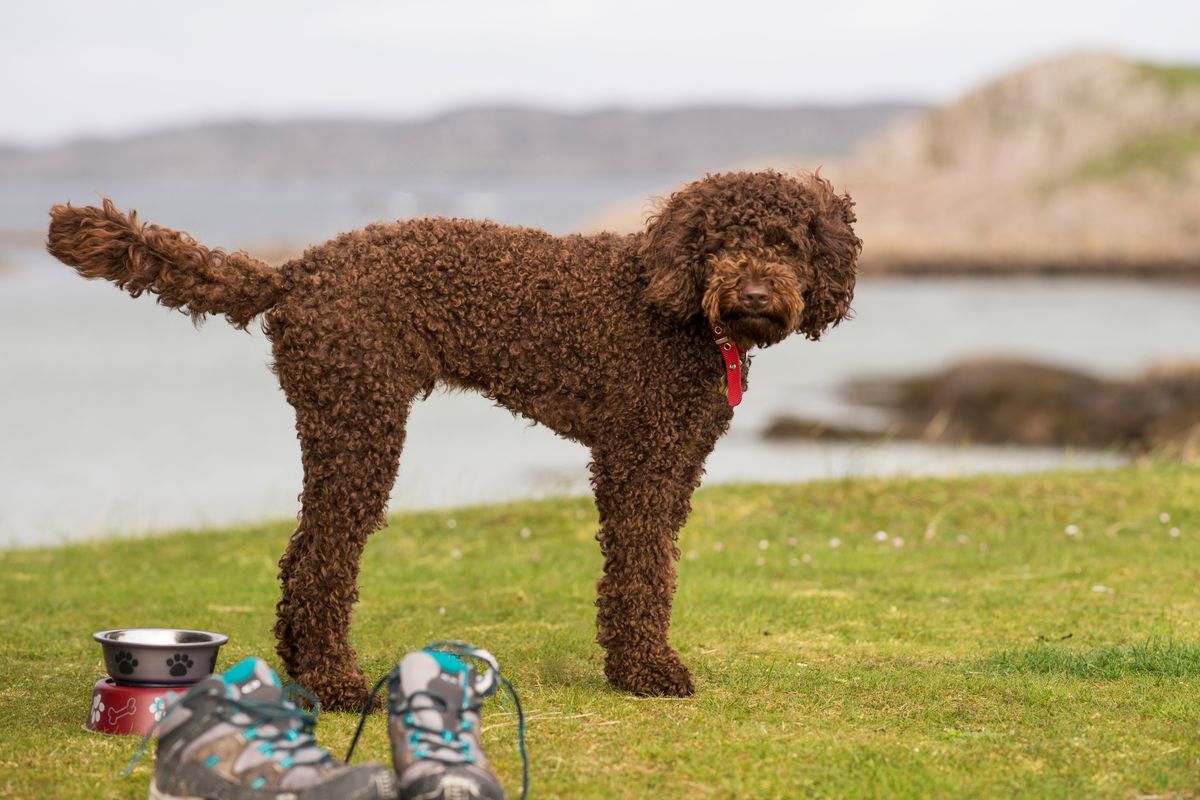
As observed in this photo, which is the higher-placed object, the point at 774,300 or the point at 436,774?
the point at 774,300

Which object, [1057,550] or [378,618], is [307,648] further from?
[1057,550]

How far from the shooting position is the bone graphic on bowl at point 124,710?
15.4 feet

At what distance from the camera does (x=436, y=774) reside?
3615 millimetres

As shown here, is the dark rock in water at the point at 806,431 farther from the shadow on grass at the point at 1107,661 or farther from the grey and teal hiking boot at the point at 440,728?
the grey and teal hiking boot at the point at 440,728

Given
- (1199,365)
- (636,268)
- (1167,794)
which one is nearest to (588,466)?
(636,268)

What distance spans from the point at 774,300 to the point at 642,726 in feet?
5.10

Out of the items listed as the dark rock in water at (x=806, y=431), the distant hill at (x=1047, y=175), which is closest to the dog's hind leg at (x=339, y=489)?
the dark rock in water at (x=806, y=431)

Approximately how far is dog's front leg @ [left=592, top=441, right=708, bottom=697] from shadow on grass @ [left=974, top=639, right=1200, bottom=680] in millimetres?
1389

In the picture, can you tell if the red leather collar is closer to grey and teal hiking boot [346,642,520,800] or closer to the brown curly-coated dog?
the brown curly-coated dog

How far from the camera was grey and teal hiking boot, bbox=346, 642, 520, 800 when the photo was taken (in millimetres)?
3609

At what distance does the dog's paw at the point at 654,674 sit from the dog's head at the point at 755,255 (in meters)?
1.28

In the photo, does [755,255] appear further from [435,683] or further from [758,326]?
[435,683]

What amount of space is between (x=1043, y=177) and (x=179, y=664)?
201 ft

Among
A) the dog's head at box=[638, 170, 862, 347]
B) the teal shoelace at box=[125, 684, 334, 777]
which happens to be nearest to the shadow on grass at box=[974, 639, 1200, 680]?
the dog's head at box=[638, 170, 862, 347]
